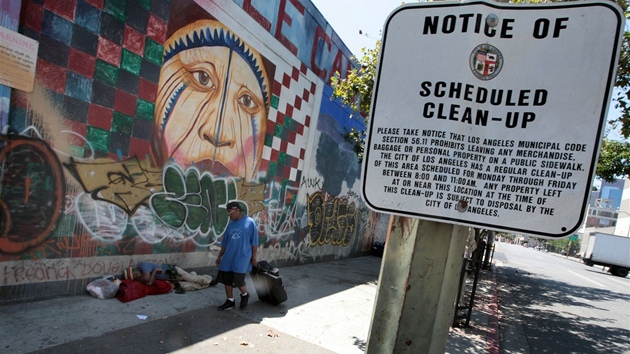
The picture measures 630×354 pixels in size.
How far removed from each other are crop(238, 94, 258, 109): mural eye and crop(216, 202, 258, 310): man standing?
99.0 inches

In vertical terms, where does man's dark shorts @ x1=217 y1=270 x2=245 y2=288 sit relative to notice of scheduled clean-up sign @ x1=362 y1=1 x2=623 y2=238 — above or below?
below

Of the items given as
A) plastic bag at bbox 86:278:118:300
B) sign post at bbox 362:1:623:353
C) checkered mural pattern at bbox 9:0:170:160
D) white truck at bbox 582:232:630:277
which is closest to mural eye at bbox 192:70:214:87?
checkered mural pattern at bbox 9:0:170:160

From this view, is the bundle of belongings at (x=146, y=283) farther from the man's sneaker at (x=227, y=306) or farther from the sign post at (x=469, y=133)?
the sign post at (x=469, y=133)

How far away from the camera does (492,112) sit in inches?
56.7

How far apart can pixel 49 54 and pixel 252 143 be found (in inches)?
153

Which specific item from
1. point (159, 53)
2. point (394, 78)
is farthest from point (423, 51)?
point (159, 53)

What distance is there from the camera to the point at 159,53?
18.2 ft

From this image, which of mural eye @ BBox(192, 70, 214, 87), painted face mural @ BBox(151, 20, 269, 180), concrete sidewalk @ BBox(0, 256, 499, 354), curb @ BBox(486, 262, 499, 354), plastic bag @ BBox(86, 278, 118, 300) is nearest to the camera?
concrete sidewalk @ BBox(0, 256, 499, 354)

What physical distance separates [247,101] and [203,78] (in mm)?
1207

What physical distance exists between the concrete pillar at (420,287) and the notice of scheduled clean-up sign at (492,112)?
0.38ft

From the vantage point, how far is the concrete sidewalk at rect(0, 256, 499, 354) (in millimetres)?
3734

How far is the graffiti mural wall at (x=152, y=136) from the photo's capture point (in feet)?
14.0

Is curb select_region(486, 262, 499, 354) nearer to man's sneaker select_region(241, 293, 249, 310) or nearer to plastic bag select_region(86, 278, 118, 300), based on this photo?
man's sneaker select_region(241, 293, 249, 310)

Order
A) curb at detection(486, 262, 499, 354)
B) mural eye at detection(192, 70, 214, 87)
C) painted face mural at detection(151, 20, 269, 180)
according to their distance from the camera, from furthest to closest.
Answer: mural eye at detection(192, 70, 214, 87) < painted face mural at detection(151, 20, 269, 180) < curb at detection(486, 262, 499, 354)
